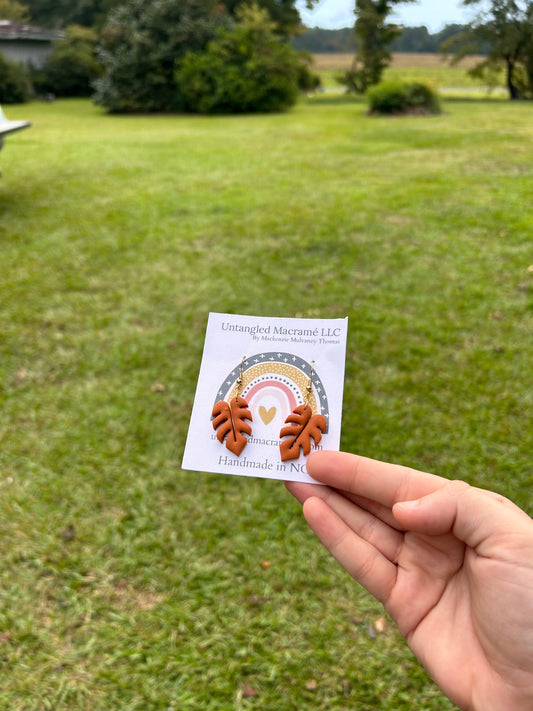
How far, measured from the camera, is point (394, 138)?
8742mm

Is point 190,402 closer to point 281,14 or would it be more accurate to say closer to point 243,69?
point 243,69

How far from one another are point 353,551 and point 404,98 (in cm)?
1318

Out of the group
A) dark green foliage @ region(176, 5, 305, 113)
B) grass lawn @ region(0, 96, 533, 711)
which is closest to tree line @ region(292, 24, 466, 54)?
dark green foliage @ region(176, 5, 305, 113)

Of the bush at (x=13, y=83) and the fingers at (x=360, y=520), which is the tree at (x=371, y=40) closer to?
the bush at (x=13, y=83)

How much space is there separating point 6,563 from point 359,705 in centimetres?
142

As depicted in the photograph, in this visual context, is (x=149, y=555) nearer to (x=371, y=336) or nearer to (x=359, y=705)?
(x=359, y=705)

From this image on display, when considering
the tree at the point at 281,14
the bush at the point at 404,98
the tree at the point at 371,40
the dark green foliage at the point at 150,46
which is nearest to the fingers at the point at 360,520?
the bush at the point at 404,98

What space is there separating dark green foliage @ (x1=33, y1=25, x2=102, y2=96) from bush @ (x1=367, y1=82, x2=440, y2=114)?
13.8 metres

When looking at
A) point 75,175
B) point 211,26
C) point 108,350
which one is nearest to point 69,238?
point 108,350

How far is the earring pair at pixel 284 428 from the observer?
116cm

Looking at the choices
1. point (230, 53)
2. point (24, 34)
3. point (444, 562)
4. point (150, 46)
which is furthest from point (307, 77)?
point (444, 562)

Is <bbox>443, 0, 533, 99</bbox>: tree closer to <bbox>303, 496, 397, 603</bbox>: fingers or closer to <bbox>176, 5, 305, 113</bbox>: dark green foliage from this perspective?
<bbox>176, 5, 305, 113</bbox>: dark green foliage

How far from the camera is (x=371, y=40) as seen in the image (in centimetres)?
1681

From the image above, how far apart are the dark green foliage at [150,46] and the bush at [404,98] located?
567cm
